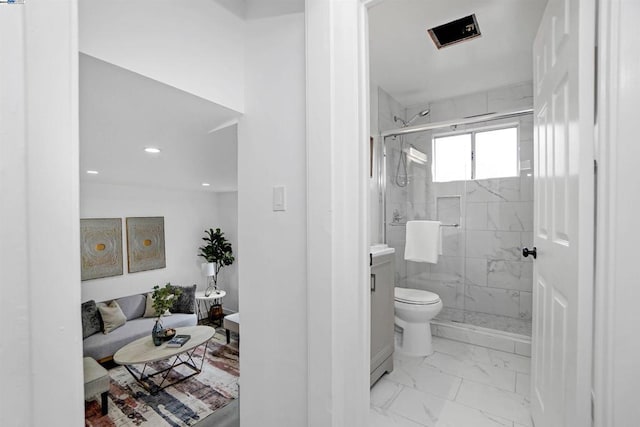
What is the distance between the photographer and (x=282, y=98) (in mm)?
1227

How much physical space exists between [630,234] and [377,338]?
1.66 m

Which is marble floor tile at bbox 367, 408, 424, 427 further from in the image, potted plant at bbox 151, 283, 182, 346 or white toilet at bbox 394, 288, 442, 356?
potted plant at bbox 151, 283, 182, 346

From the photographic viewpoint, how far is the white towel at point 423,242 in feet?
9.44

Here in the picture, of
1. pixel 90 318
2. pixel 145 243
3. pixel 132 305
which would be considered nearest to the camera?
pixel 90 318

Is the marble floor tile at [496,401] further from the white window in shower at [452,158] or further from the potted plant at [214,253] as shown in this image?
the potted plant at [214,253]

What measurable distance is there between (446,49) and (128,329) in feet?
17.1

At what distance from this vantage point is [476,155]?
3174mm

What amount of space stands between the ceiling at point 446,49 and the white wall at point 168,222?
4030 mm

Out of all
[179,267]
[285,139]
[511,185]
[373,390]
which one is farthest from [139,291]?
[511,185]

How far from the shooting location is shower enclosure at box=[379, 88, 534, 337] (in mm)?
2938

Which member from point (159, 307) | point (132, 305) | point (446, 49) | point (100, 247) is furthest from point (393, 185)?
point (132, 305)

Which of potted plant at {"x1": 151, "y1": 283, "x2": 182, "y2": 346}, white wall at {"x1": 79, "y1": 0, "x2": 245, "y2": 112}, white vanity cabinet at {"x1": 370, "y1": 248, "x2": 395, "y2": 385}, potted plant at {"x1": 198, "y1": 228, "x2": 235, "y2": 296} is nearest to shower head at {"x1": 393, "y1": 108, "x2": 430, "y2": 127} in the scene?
white vanity cabinet at {"x1": 370, "y1": 248, "x2": 395, "y2": 385}

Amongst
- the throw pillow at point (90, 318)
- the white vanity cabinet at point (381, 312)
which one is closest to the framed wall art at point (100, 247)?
the throw pillow at point (90, 318)

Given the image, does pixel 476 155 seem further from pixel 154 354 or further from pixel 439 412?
pixel 154 354
